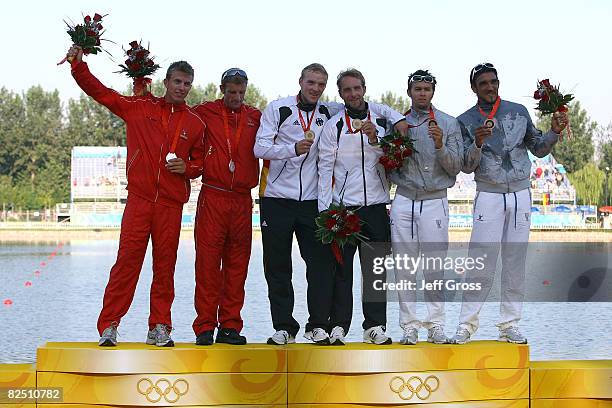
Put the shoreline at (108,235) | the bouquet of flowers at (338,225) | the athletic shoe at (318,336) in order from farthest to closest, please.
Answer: the shoreline at (108,235)
the athletic shoe at (318,336)
the bouquet of flowers at (338,225)

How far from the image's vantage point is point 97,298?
21.9 metres

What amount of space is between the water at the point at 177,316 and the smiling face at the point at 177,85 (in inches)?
224

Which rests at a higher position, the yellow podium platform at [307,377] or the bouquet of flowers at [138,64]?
the bouquet of flowers at [138,64]

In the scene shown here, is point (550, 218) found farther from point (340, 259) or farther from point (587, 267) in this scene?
point (340, 259)

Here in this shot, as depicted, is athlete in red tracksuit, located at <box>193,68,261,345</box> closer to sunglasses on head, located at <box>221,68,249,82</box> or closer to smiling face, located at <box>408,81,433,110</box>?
sunglasses on head, located at <box>221,68,249,82</box>

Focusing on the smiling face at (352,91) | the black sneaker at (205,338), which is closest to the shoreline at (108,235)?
the smiling face at (352,91)

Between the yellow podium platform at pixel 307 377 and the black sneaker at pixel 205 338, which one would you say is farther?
the black sneaker at pixel 205 338

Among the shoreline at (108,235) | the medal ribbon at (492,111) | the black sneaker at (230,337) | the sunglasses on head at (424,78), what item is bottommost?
the shoreline at (108,235)

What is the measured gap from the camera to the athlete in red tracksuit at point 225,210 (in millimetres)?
6699

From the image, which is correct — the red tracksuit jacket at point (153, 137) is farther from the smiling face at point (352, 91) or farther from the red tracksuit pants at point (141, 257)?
the smiling face at point (352, 91)

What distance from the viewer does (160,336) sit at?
6.48 meters

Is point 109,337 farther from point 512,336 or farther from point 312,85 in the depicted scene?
point 512,336

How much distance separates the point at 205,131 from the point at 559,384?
2940 mm

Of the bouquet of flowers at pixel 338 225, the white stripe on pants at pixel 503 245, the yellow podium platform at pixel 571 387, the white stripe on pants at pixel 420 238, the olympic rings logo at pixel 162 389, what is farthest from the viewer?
the white stripe on pants at pixel 503 245
